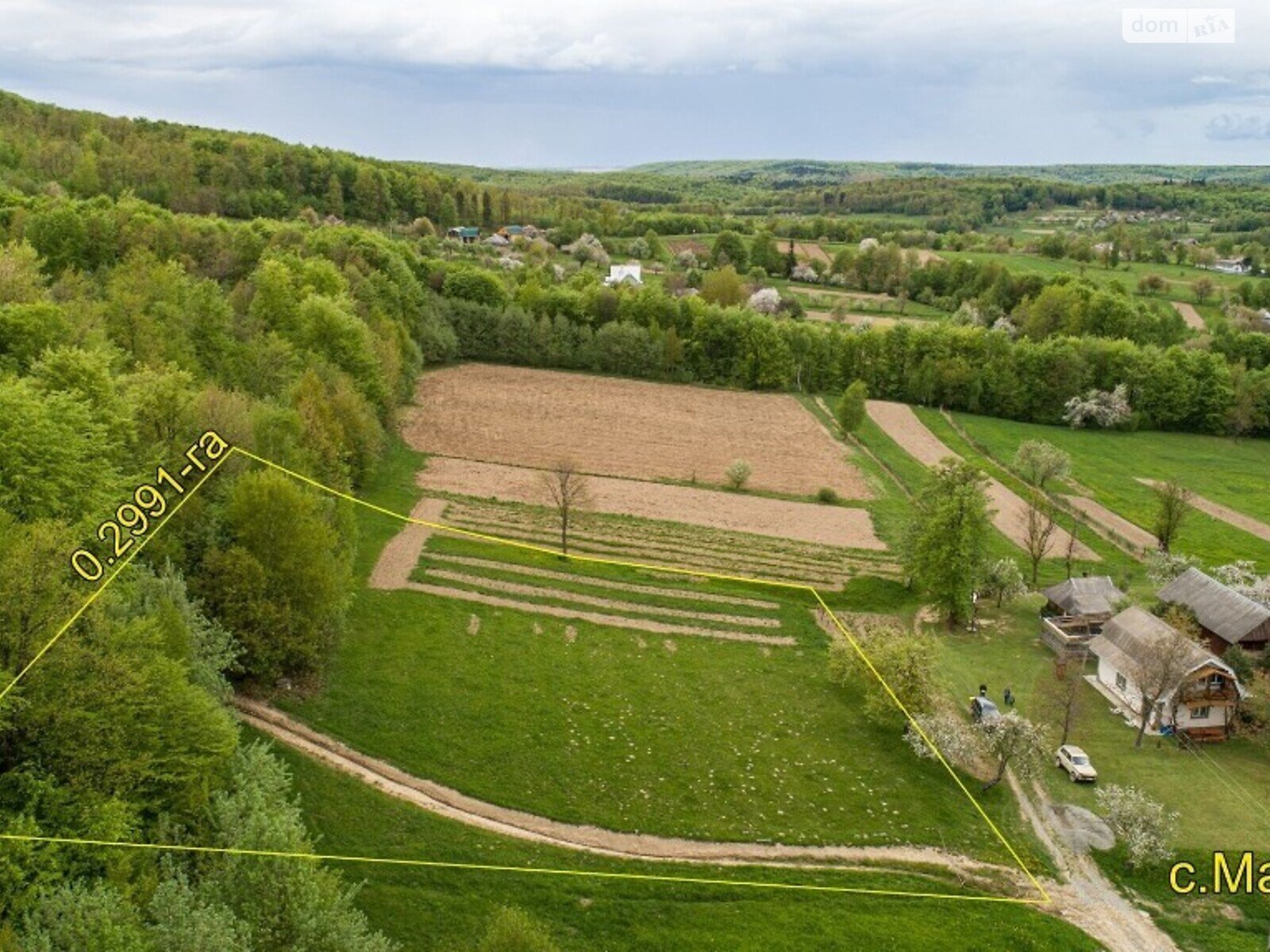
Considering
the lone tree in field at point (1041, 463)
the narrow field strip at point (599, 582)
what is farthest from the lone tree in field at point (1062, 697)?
the lone tree in field at point (1041, 463)

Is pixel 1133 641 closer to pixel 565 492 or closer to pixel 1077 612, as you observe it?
pixel 1077 612

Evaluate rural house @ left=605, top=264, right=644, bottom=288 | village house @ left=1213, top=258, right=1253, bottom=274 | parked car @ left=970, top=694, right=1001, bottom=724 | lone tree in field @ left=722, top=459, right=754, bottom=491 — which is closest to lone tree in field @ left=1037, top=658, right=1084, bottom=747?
parked car @ left=970, top=694, right=1001, bottom=724

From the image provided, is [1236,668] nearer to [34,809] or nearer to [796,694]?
[796,694]

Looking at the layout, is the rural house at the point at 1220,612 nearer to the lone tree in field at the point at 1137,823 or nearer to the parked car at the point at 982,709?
the parked car at the point at 982,709

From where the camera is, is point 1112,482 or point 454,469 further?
point 1112,482

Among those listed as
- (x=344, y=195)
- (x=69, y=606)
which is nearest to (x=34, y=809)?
(x=69, y=606)

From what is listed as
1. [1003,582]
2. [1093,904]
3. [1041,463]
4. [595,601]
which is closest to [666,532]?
[595,601]

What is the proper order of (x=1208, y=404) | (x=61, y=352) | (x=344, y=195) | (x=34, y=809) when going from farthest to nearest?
(x=344, y=195) → (x=1208, y=404) → (x=61, y=352) → (x=34, y=809)

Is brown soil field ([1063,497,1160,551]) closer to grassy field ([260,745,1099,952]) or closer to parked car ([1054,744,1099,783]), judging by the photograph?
parked car ([1054,744,1099,783])
